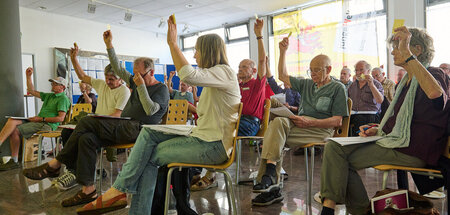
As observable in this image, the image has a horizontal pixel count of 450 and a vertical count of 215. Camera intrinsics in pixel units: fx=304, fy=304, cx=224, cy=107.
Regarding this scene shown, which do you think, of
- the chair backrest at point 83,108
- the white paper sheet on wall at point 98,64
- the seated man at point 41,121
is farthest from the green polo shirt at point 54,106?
the white paper sheet on wall at point 98,64

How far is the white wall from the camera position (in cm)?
738

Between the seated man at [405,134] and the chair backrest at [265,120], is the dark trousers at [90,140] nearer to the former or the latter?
the chair backrest at [265,120]

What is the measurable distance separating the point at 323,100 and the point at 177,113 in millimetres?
1365

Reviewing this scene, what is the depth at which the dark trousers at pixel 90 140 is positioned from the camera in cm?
233

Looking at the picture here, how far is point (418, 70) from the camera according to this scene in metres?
1.50

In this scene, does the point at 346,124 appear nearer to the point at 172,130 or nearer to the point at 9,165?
the point at 172,130

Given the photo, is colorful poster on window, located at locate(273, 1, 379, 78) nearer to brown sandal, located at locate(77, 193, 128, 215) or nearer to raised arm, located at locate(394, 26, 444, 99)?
raised arm, located at locate(394, 26, 444, 99)

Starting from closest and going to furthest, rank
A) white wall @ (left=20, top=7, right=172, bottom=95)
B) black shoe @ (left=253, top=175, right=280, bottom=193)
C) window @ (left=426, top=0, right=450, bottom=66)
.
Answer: black shoe @ (left=253, top=175, right=280, bottom=193) → window @ (left=426, top=0, right=450, bottom=66) → white wall @ (left=20, top=7, right=172, bottom=95)

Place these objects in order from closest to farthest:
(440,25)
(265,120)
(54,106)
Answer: (265,120) → (54,106) → (440,25)

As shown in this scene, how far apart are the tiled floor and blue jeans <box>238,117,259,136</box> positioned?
1.58 feet

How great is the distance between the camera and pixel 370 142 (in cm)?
171

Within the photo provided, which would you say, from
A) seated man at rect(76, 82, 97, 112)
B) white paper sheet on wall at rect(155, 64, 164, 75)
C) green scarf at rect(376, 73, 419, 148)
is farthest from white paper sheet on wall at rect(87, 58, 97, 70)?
green scarf at rect(376, 73, 419, 148)

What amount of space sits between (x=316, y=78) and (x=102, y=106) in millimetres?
2057

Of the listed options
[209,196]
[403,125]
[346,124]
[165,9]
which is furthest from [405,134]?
[165,9]
